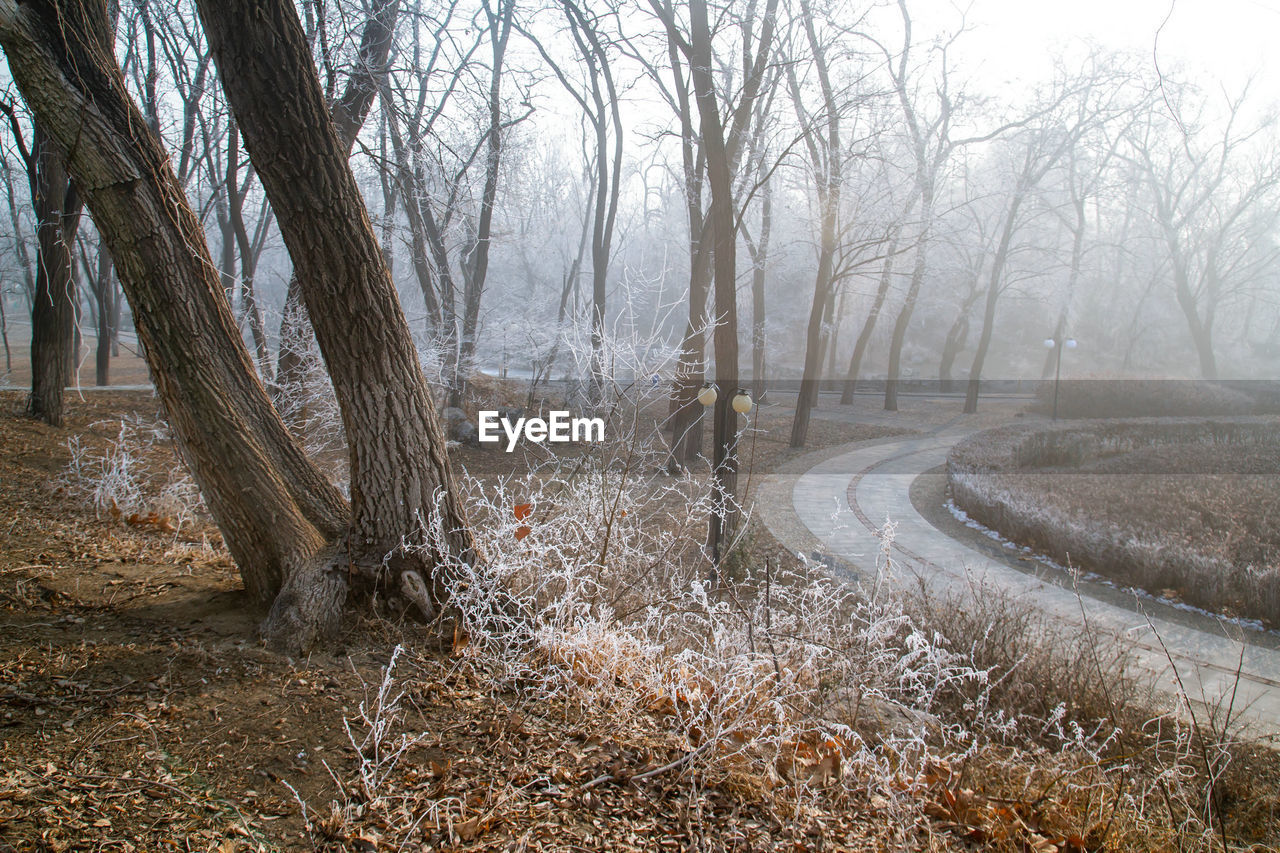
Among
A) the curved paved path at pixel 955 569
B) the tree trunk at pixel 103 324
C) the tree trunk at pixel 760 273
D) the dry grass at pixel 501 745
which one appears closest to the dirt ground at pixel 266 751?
the dry grass at pixel 501 745

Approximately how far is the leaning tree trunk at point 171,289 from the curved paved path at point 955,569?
122 inches

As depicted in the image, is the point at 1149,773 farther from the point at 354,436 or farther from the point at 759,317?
the point at 759,317

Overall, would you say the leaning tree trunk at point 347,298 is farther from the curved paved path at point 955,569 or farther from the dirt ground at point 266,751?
the curved paved path at point 955,569

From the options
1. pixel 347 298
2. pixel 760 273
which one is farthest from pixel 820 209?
pixel 347 298

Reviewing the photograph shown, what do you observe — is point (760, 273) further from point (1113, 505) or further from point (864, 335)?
point (1113, 505)

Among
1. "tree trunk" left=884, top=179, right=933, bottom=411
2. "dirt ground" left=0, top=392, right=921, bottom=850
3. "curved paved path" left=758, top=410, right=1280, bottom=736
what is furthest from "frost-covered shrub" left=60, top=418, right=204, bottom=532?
"tree trunk" left=884, top=179, right=933, bottom=411

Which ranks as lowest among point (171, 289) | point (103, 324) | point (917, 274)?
point (171, 289)

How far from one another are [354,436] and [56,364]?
7797 mm

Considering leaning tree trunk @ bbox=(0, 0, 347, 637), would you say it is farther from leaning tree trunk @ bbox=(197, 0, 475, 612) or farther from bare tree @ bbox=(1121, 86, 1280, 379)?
bare tree @ bbox=(1121, 86, 1280, 379)

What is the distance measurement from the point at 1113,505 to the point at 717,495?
210 inches

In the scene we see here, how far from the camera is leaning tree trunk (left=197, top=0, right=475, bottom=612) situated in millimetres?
2535

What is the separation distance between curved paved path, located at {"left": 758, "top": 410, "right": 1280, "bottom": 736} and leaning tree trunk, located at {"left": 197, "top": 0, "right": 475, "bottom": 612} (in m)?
2.58

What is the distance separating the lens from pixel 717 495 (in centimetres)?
611

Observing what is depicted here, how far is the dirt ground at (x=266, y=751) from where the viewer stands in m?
1.64
